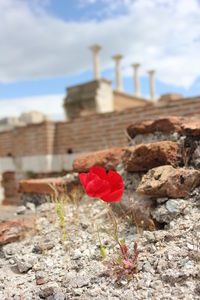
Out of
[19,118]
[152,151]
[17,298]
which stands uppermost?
[19,118]

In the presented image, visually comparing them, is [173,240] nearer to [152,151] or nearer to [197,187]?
[197,187]

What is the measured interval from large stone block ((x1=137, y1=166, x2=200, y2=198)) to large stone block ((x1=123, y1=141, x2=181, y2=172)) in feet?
0.70

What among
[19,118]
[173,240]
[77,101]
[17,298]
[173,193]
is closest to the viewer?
[17,298]

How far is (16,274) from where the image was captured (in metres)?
2.14

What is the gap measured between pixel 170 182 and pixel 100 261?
2.49 feet

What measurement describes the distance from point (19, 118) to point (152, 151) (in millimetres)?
14386

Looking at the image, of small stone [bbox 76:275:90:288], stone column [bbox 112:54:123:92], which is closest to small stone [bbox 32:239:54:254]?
small stone [bbox 76:275:90:288]

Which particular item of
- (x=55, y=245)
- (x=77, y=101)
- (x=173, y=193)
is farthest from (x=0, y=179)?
(x=77, y=101)

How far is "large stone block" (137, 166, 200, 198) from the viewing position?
2.30 metres

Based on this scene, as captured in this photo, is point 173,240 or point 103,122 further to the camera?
point 103,122

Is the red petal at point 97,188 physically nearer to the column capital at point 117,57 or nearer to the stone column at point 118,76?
the column capital at point 117,57

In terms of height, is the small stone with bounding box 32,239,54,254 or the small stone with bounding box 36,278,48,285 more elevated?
the small stone with bounding box 32,239,54,254

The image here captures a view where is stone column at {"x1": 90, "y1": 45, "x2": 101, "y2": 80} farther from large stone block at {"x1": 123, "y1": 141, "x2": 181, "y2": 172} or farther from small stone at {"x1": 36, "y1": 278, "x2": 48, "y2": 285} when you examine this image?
small stone at {"x1": 36, "y1": 278, "x2": 48, "y2": 285}

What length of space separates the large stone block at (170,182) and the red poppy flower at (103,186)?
52 centimetres
